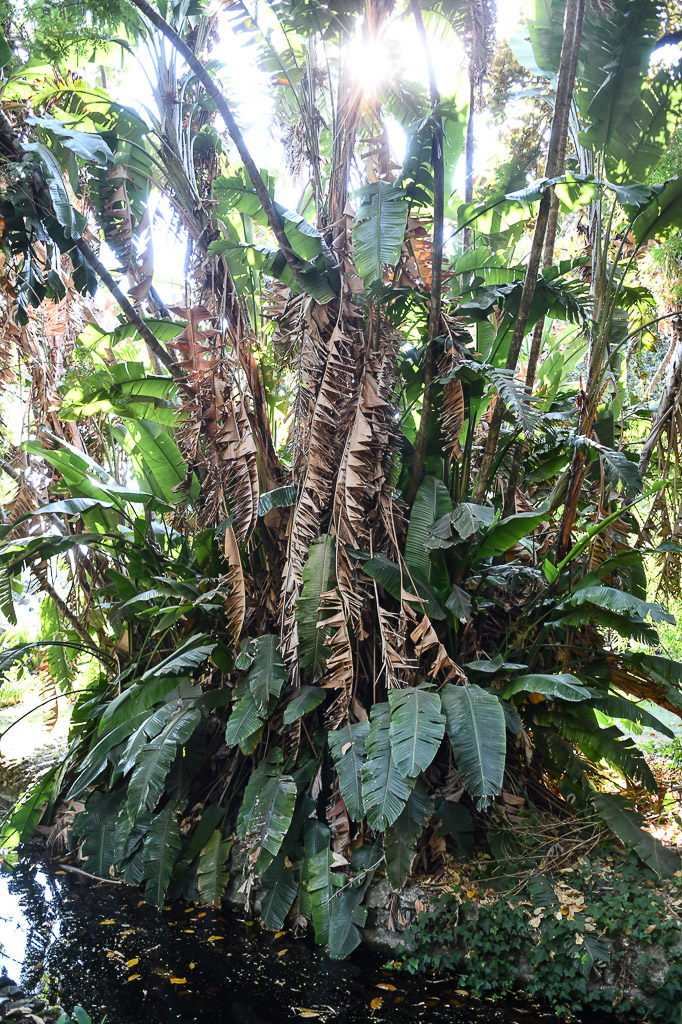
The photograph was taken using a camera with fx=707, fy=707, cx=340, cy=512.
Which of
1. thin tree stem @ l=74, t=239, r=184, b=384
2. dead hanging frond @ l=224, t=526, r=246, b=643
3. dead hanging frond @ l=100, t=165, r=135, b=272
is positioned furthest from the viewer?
thin tree stem @ l=74, t=239, r=184, b=384

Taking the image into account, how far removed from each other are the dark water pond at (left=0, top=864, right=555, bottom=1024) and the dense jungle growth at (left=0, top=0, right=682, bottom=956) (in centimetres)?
22

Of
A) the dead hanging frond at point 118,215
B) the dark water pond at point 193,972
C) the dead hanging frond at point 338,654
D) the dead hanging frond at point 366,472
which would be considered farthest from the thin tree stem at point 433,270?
the dark water pond at point 193,972

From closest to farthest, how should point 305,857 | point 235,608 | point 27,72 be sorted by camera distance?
point 305,857 → point 235,608 → point 27,72

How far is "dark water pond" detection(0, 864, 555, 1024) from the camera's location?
11.7 feet

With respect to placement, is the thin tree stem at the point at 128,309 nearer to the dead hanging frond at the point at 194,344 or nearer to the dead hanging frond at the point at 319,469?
the dead hanging frond at the point at 194,344

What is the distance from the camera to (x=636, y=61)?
15.3 feet

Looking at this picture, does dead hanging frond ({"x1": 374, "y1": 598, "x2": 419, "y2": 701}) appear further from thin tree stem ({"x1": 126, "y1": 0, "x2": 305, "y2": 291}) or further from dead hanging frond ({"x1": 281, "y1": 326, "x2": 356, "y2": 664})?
thin tree stem ({"x1": 126, "y1": 0, "x2": 305, "y2": 291})

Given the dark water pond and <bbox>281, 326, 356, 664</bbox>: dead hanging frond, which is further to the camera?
<bbox>281, 326, 356, 664</bbox>: dead hanging frond

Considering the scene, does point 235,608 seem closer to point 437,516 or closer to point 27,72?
point 437,516

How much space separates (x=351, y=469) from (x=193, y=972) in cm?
310

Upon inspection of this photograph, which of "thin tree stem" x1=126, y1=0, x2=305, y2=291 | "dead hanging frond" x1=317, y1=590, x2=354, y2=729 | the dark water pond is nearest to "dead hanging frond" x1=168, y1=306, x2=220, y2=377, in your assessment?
"thin tree stem" x1=126, y1=0, x2=305, y2=291

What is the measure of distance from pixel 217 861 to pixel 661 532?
3.69 meters

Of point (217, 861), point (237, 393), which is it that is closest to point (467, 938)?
point (217, 861)

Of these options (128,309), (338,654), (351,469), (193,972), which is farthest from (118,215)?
(193,972)
